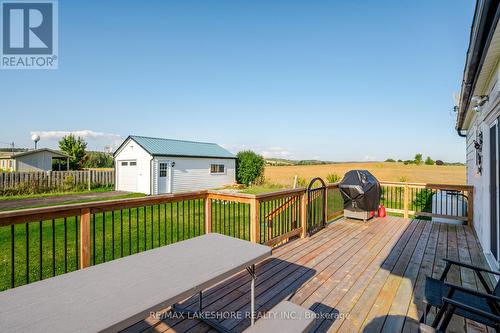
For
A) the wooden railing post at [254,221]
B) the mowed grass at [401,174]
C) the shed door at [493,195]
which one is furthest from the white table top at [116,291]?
the mowed grass at [401,174]

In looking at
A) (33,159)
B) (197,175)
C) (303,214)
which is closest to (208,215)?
(303,214)

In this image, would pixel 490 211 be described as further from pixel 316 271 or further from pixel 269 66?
pixel 269 66

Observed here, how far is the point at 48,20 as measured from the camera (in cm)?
573

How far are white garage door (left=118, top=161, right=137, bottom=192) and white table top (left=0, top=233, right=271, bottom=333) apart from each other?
542 inches

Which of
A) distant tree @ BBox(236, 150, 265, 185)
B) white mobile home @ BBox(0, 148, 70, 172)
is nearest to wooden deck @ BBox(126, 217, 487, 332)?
distant tree @ BBox(236, 150, 265, 185)

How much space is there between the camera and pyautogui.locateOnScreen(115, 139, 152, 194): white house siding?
1333 centimetres

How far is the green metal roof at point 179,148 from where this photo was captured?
13705mm

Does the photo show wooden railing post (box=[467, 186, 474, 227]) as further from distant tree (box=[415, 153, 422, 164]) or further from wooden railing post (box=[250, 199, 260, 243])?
distant tree (box=[415, 153, 422, 164])

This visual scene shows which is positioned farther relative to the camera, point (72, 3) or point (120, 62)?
point (120, 62)

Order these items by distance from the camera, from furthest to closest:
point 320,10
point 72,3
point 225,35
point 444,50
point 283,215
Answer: point 225,35 → point 320,10 → point 444,50 → point 72,3 → point 283,215

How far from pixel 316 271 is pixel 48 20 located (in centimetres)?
782

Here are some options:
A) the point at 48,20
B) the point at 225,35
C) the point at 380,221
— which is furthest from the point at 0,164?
the point at 380,221

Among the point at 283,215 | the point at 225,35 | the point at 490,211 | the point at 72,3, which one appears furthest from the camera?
the point at 225,35

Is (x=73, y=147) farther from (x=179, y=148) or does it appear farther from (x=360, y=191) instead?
(x=360, y=191)
